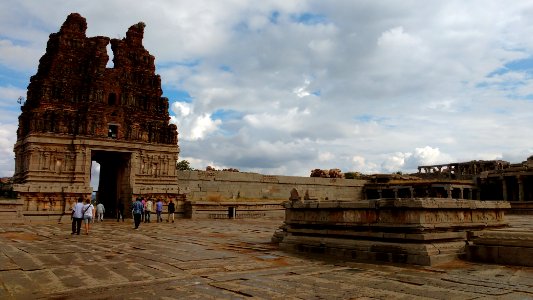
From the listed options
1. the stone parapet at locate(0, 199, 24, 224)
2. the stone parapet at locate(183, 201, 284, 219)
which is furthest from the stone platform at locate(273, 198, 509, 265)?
the stone parapet at locate(183, 201, 284, 219)

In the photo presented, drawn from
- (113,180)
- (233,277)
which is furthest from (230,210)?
(233,277)

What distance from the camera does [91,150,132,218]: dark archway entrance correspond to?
26250 millimetres

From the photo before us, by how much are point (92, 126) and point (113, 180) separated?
541 centimetres

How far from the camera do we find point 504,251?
7531 millimetres

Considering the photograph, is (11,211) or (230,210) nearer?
(11,211)

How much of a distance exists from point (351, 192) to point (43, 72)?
27.8 m

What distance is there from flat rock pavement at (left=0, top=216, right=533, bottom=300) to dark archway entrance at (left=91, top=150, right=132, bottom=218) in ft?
57.7

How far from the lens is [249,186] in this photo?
32156 mm

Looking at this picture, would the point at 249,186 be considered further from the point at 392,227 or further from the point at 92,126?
the point at 392,227

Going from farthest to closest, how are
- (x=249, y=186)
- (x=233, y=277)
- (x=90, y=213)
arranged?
1. (x=249, y=186)
2. (x=90, y=213)
3. (x=233, y=277)

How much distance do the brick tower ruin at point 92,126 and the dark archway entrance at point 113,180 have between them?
7 centimetres

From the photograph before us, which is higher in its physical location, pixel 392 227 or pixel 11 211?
pixel 392 227

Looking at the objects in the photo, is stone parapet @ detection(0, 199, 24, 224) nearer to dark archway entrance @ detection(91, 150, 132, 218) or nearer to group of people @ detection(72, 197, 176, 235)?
group of people @ detection(72, 197, 176, 235)

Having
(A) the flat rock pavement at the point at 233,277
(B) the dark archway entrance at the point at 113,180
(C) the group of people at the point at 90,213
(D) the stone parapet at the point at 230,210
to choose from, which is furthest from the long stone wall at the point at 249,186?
(A) the flat rock pavement at the point at 233,277
